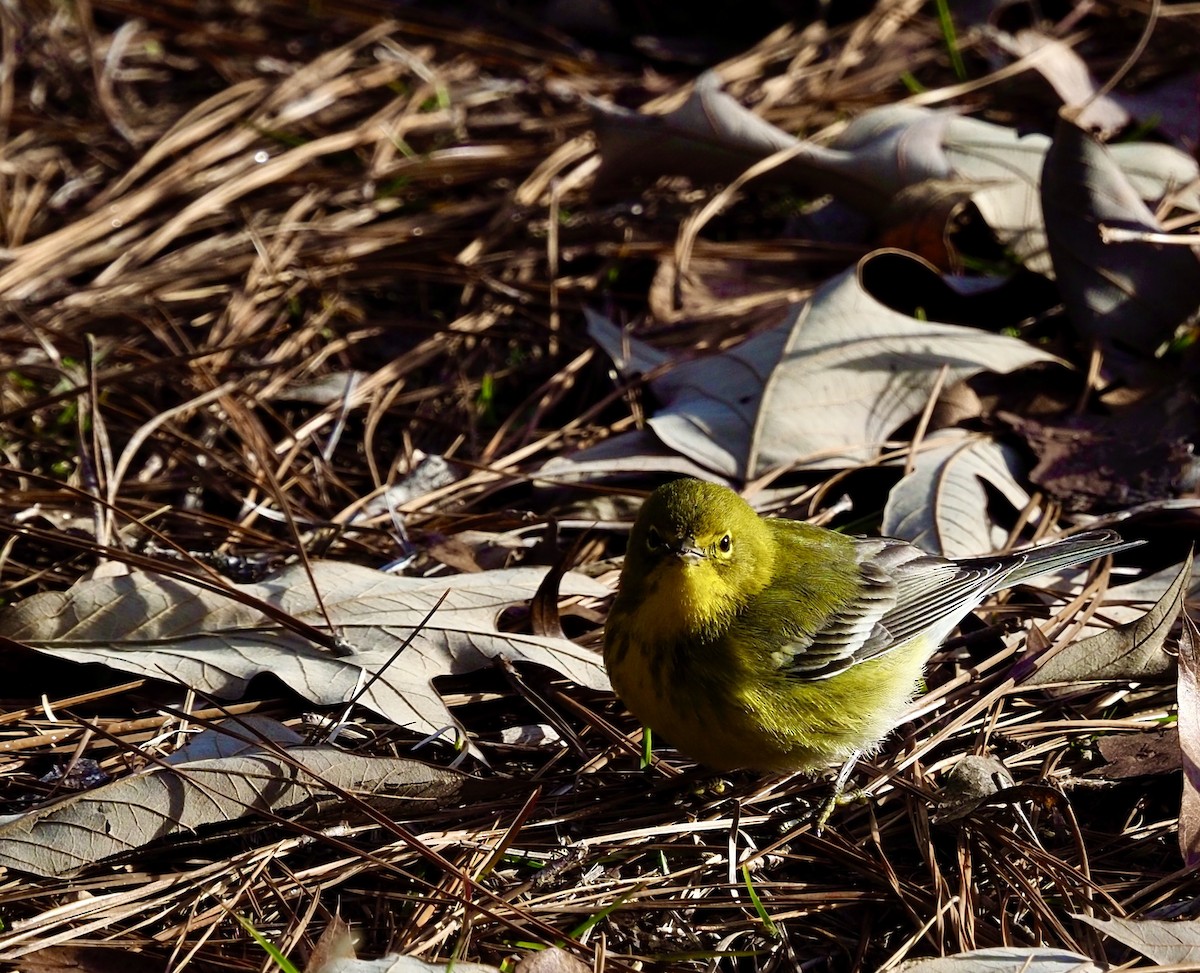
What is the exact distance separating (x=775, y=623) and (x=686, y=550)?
0.41 metres

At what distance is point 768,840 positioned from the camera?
3318 millimetres

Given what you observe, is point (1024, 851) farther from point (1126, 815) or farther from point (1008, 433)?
point (1008, 433)

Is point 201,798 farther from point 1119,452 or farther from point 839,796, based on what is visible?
point 1119,452

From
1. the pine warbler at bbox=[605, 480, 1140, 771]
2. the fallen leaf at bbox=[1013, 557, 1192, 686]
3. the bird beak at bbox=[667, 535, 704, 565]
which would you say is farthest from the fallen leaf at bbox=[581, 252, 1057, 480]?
the fallen leaf at bbox=[1013, 557, 1192, 686]

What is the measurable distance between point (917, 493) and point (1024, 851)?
146cm

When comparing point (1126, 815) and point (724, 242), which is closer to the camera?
point (1126, 815)

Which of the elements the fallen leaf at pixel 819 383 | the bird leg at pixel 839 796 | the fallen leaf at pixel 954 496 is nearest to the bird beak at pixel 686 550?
the bird leg at pixel 839 796

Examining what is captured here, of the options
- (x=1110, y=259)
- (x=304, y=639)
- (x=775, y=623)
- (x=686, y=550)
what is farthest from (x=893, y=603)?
→ (x=1110, y=259)

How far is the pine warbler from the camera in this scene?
3.33 meters

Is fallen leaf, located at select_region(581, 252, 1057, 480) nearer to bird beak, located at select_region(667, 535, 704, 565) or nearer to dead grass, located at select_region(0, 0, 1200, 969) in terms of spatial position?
dead grass, located at select_region(0, 0, 1200, 969)

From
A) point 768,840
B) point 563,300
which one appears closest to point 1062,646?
point 768,840

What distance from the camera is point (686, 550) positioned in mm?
3395

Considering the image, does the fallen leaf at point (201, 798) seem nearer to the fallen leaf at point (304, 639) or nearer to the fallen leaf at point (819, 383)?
A: the fallen leaf at point (304, 639)

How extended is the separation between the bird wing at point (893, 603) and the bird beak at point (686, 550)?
1.52 ft
